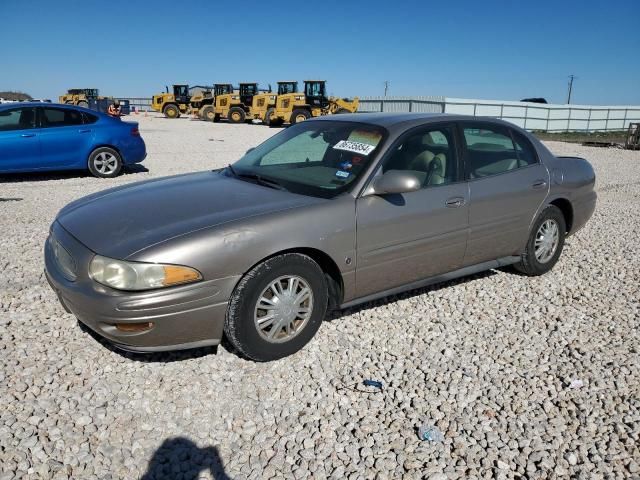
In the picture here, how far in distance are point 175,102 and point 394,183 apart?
37232 millimetres

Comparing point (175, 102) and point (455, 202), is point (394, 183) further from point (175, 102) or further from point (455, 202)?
point (175, 102)

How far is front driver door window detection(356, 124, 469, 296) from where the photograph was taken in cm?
347

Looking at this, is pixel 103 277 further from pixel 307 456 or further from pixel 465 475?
pixel 465 475

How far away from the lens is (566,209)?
4.98 meters

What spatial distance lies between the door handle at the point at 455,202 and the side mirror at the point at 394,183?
54 cm

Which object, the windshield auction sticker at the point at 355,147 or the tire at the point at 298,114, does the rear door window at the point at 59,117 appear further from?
the tire at the point at 298,114

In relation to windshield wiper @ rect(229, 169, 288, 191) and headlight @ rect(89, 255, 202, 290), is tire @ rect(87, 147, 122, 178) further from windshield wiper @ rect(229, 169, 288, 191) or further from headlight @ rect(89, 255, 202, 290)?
headlight @ rect(89, 255, 202, 290)

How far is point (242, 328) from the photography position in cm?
302

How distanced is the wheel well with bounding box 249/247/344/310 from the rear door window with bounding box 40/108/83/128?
773 centimetres

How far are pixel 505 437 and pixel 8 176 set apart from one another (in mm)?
10354

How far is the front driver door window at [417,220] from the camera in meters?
3.47

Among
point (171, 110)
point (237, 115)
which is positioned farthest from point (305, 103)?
point (171, 110)

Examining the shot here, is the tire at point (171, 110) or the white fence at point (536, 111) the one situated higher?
the white fence at point (536, 111)

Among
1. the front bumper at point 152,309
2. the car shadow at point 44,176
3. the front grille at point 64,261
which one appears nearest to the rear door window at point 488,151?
the front bumper at point 152,309
